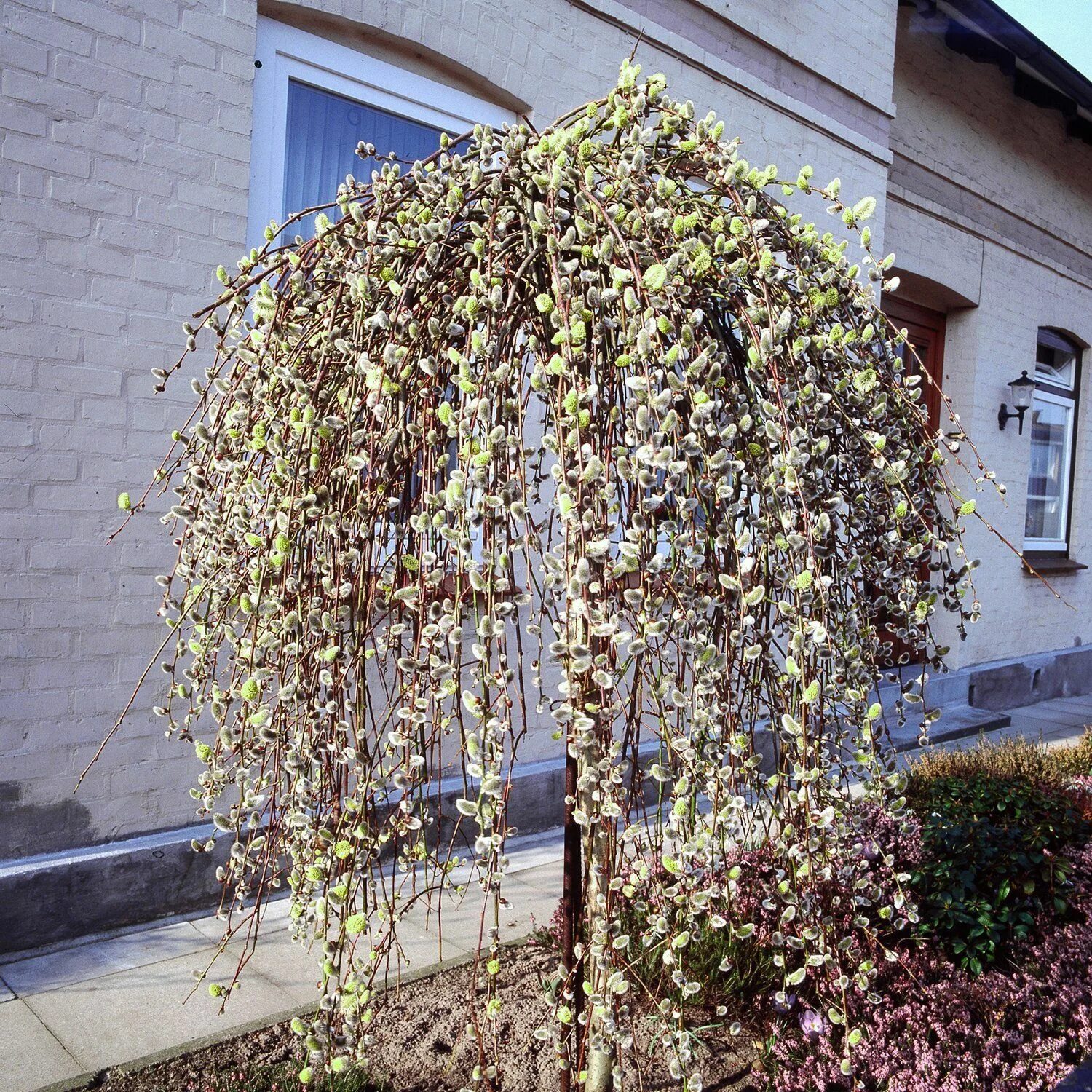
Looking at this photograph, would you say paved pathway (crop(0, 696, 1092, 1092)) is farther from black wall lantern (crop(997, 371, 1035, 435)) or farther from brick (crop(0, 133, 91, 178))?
black wall lantern (crop(997, 371, 1035, 435))

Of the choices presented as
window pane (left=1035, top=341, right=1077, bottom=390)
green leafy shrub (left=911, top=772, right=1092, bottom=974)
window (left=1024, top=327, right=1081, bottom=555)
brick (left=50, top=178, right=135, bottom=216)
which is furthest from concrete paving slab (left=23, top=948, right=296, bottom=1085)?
window pane (left=1035, top=341, right=1077, bottom=390)

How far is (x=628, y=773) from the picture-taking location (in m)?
4.32

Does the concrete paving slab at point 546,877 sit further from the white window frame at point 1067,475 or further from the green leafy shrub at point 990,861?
the white window frame at point 1067,475

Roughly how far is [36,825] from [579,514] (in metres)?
2.45

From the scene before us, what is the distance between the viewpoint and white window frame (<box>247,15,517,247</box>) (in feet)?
12.2

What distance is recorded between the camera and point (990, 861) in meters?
3.21

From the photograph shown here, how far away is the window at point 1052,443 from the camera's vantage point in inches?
346

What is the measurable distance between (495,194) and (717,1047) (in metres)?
2.24

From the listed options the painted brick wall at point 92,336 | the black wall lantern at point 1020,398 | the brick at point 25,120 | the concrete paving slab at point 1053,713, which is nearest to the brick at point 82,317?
the painted brick wall at point 92,336

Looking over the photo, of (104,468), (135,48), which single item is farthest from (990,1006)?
(135,48)

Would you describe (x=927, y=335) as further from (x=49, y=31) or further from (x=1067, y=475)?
(x=49, y=31)

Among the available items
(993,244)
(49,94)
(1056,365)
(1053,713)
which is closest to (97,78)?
(49,94)

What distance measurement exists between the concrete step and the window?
2082 millimetres

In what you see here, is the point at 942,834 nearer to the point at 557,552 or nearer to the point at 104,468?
the point at 557,552
